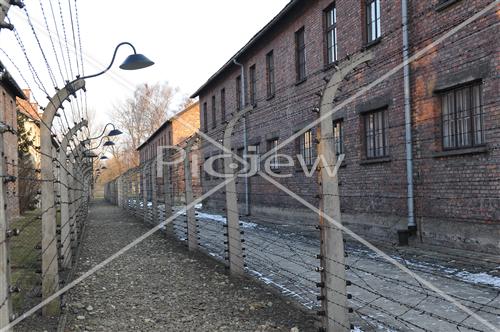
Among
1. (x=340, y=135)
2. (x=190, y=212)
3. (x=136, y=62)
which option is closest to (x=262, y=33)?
(x=340, y=135)

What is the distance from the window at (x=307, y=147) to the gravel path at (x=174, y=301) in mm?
6064

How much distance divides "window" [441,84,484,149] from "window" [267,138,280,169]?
27.2ft

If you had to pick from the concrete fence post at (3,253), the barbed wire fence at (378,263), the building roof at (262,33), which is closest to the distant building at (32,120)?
the concrete fence post at (3,253)

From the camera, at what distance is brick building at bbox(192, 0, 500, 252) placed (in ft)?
28.7

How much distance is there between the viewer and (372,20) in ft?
40.8

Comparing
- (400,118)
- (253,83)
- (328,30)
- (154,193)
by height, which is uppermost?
(328,30)

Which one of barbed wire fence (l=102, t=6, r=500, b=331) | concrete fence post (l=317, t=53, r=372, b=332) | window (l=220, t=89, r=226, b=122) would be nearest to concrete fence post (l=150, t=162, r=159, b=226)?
barbed wire fence (l=102, t=6, r=500, b=331)

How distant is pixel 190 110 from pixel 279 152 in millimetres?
28596

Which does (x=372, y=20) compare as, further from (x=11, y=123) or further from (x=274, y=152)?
(x=11, y=123)

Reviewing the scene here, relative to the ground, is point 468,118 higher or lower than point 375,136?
higher

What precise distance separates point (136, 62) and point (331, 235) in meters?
5.88

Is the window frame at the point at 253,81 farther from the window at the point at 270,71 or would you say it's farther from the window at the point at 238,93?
the window at the point at 238,93

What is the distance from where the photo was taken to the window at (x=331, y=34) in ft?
46.9

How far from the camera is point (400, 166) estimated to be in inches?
429
